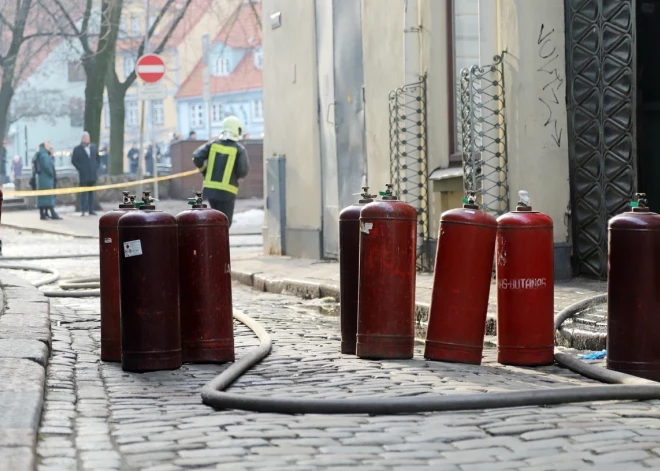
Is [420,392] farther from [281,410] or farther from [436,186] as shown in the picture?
[436,186]

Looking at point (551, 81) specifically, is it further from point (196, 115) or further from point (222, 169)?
point (196, 115)

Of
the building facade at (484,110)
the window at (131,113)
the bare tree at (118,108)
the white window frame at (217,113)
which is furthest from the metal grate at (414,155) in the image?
the window at (131,113)

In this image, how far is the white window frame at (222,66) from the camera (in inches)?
3664

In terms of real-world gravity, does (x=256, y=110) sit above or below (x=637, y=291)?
above

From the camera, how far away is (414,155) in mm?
14844

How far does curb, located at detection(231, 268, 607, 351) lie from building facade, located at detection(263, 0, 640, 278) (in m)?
1.47

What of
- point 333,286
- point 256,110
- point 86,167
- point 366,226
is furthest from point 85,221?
point 256,110

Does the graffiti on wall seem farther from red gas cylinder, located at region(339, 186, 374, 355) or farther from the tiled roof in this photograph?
the tiled roof

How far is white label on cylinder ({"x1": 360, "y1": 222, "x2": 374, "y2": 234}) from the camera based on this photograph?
7.95 meters

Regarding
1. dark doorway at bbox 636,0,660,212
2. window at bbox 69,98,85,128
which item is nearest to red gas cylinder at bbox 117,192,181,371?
dark doorway at bbox 636,0,660,212

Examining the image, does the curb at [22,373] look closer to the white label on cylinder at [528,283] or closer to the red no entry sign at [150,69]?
the white label on cylinder at [528,283]

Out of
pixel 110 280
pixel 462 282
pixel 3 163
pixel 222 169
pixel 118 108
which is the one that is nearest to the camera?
pixel 462 282

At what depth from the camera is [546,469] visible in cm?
486

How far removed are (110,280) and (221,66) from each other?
8681 centimetres
